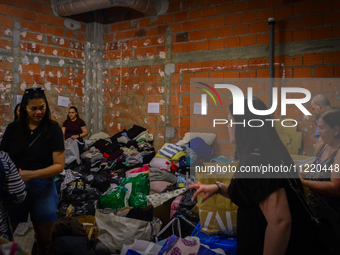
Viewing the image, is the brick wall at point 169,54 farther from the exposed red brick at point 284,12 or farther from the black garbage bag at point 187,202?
the black garbage bag at point 187,202

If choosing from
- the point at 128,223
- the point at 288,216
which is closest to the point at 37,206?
the point at 128,223

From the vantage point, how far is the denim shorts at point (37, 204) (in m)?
1.88

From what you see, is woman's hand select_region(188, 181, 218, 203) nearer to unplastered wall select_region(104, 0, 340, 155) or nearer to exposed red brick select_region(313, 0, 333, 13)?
unplastered wall select_region(104, 0, 340, 155)

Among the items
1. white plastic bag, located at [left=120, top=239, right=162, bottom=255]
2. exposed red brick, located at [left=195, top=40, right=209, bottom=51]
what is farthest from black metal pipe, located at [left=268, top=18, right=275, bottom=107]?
white plastic bag, located at [left=120, top=239, right=162, bottom=255]

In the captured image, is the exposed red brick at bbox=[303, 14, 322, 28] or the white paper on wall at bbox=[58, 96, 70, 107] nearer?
the exposed red brick at bbox=[303, 14, 322, 28]

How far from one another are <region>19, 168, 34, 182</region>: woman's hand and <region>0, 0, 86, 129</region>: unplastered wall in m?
3.67

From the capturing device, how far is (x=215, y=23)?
4.55 metres

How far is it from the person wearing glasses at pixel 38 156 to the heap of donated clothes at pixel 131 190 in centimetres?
36

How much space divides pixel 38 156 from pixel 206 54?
3.34 metres

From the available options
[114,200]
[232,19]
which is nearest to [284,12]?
[232,19]

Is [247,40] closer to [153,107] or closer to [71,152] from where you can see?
[153,107]

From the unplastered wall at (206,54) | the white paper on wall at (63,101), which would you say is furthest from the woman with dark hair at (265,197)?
the white paper on wall at (63,101)

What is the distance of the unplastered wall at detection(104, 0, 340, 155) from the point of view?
3873mm

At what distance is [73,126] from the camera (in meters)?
5.12
